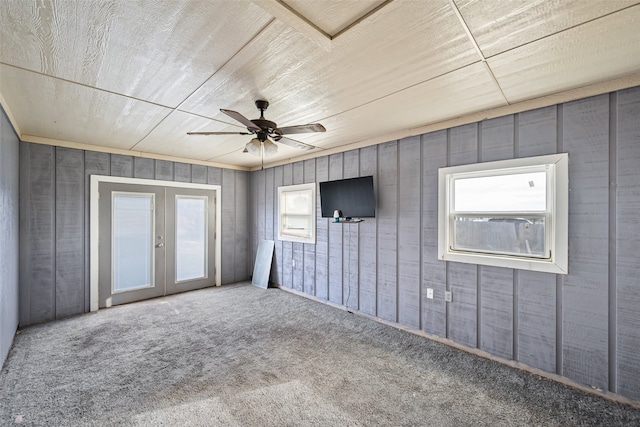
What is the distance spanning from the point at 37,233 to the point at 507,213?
5.73 metres

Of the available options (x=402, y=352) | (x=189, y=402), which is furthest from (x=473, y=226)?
(x=189, y=402)

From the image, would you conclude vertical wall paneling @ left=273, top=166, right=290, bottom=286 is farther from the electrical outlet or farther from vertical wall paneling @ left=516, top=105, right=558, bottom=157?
Result: vertical wall paneling @ left=516, top=105, right=558, bottom=157

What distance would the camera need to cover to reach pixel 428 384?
2389mm

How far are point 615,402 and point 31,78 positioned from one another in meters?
5.16

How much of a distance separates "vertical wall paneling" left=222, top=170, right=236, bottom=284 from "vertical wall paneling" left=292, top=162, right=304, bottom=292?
152 centimetres

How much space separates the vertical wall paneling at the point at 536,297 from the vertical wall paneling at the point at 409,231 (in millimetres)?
1011

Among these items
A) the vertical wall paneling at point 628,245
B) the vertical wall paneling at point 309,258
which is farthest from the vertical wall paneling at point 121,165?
the vertical wall paneling at point 628,245

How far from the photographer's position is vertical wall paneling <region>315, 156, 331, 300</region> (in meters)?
4.48

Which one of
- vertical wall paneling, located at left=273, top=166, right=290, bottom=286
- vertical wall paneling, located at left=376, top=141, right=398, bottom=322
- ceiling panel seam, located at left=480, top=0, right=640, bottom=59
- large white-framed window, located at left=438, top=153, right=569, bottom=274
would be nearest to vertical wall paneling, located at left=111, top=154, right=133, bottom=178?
vertical wall paneling, located at left=273, top=166, right=290, bottom=286

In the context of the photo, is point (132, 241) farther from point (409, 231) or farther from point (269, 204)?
point (409, 231)

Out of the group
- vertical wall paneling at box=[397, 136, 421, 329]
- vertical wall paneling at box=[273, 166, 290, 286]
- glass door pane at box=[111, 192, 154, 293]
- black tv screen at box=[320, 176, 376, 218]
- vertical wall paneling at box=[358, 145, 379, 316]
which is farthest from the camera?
vertical wall paneling at box=[273, 166, 290, 286]

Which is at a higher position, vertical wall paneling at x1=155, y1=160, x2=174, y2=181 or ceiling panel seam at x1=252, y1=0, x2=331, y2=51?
ceiling panel seam at x1=252, y1=0, x2=331, y2=51

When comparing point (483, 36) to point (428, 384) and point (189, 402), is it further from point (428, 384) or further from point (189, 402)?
point (189, 402)

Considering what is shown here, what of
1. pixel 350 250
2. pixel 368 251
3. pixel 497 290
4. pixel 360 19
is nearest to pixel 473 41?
pixel 360 19
